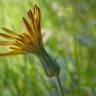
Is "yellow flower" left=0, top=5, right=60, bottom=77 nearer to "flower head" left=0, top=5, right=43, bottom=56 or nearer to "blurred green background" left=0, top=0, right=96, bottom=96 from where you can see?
"flower head" left=0, top=5, right=43, bottom=56

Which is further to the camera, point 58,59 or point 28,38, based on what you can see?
point 58,59

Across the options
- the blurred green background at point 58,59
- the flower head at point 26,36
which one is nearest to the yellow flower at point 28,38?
the flower head at point 26,36

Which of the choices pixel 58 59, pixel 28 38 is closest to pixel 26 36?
pixel 28 38

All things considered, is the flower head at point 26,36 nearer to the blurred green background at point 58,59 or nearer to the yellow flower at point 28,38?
the yellow flower at point 28,38

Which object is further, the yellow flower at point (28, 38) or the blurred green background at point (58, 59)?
the blurred green background at point (58, 59)

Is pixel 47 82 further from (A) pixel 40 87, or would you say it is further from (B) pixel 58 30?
(B) pixel 58 30

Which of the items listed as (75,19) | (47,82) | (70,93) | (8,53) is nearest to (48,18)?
(75,19)

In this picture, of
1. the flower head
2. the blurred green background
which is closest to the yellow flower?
the flower head

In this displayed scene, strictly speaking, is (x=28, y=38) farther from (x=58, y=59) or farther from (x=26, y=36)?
(x=58, y=59)
